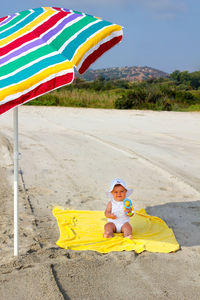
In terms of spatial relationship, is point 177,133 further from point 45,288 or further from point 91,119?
point 45,288

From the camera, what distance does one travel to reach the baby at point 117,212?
420cm

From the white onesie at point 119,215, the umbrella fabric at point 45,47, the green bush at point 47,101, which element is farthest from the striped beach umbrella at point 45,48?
the green bush at point 47,101

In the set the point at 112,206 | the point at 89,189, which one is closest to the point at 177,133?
the point at 89,189

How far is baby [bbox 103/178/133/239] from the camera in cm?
420

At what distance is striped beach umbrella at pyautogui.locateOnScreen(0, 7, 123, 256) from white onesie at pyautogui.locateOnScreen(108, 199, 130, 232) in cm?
114

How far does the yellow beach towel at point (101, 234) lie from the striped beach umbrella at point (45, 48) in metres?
0.74

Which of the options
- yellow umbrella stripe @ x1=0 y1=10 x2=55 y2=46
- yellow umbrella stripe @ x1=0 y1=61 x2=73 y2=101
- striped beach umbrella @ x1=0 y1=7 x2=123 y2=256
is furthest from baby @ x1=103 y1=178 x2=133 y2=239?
yellow umbrella stripe @ x1=0 y1=10 x2=55 y2=46

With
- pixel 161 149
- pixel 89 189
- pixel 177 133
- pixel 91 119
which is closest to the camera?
pixel 89 189

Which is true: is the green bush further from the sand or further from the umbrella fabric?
the umbrella fabric

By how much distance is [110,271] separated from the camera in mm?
3439

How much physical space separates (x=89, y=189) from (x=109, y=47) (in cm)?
280

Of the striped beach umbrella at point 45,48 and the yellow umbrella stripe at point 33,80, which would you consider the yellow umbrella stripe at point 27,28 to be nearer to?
the striped beach umbrella at point 45,48

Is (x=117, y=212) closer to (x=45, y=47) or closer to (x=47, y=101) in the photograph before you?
(x=45, y=47)

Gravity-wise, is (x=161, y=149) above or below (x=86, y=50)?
below
